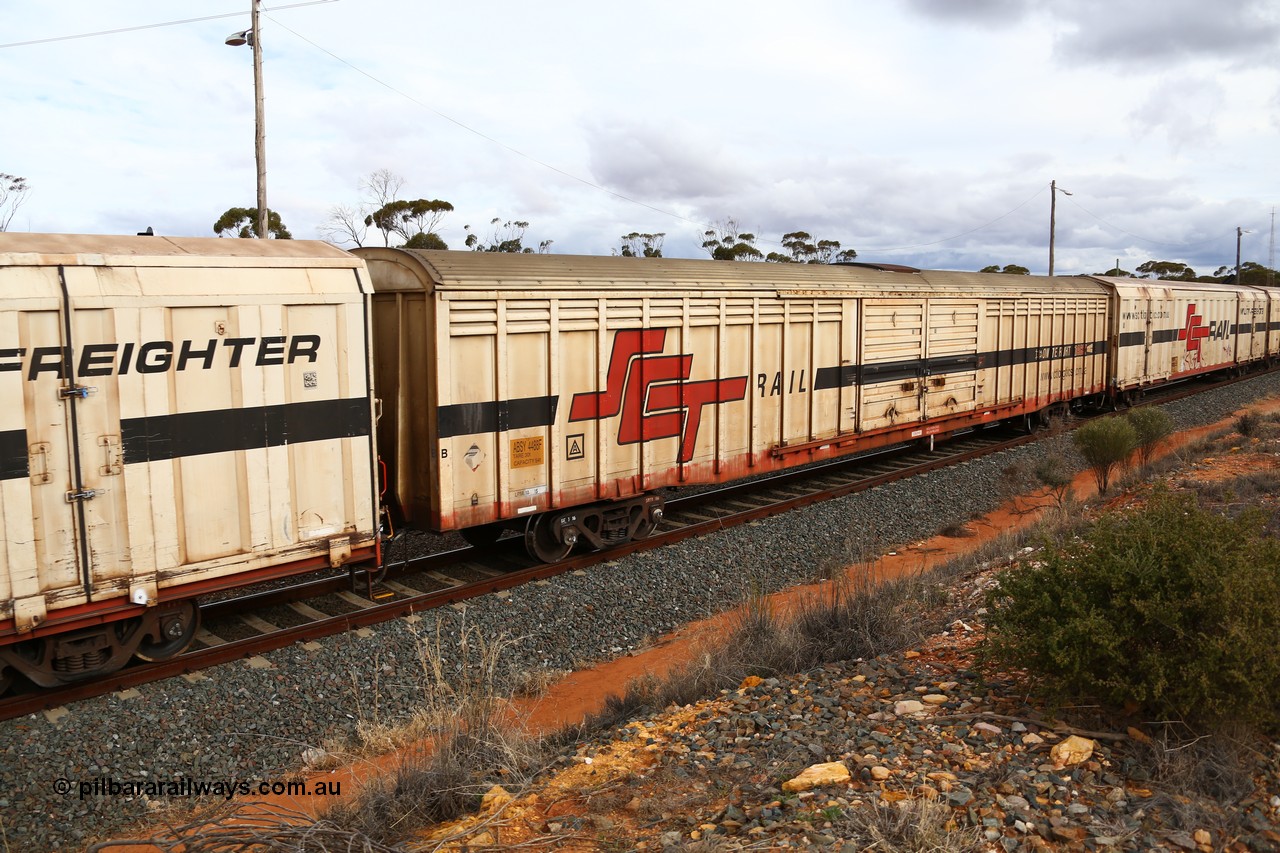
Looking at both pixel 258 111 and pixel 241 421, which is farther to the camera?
pixel 258 111

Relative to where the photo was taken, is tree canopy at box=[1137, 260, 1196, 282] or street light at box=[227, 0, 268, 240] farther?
tree canopy at box=[1137, 260, 1196, 282]

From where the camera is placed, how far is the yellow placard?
902cm

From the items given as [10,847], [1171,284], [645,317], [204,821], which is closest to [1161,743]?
[204,821]

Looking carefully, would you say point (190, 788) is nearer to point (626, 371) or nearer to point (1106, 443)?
point (626, 371)

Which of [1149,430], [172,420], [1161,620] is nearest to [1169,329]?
[1149,430]

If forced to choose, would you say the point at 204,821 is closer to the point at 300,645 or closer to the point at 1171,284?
the point at 300,645

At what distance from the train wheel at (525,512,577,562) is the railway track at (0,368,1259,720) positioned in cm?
13

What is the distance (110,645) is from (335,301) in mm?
3242

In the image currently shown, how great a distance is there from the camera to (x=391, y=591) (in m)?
8.80

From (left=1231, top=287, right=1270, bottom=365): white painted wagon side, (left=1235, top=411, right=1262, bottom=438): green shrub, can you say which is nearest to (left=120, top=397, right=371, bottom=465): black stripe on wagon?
(left=1235, top=411, right=1262, bottom=438): green shrub

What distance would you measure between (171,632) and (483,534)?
3775mm

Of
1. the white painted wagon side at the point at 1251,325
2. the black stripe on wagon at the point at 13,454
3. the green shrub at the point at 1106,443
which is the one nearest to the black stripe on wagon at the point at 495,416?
the black stripe on wagon at the point at 13,454

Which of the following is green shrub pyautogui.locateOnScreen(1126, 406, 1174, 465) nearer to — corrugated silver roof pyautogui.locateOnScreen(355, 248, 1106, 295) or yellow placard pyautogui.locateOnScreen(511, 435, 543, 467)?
corrugated silver roof pyautogui.locateOnScreen(355, 248, 1106, 295)

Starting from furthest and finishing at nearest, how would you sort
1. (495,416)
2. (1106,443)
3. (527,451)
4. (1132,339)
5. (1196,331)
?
(1196,331) → (1132,339) → (1106,443) → (527,451) → (495,416)
